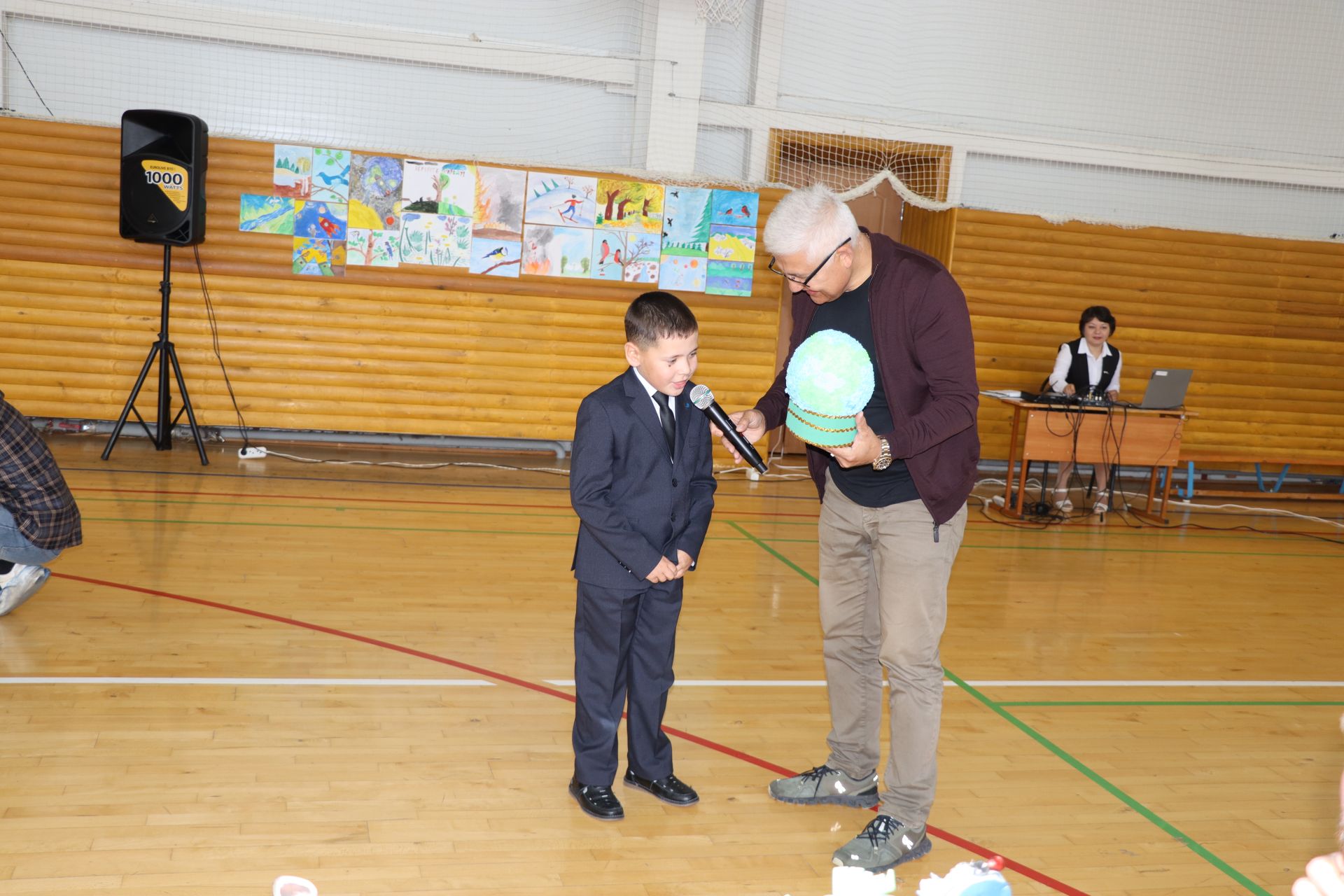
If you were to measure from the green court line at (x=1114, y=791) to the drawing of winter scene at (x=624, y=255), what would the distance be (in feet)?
16.1

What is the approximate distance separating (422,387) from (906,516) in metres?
6.23

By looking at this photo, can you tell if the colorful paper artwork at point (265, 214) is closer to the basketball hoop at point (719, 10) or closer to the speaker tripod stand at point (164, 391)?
the speaker tripod stand at point (164, 391)

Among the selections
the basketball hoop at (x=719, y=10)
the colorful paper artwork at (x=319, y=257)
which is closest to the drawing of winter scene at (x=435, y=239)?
the colorful paper artwork at (x=319, y=257)

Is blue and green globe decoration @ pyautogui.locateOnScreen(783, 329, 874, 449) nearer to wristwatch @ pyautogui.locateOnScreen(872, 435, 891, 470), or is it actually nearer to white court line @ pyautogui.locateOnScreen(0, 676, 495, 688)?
wristwatch @ pyautogui.locateOnScreen(872, 435, 891, 470)

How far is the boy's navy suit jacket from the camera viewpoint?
9.09 feet

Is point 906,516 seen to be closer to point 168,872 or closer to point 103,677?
point 168,872

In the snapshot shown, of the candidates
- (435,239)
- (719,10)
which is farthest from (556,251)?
(719,10)

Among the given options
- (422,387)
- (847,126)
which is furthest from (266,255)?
(847,126)

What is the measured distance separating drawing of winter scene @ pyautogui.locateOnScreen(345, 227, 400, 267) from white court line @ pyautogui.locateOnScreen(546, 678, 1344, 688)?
5081 millimetres

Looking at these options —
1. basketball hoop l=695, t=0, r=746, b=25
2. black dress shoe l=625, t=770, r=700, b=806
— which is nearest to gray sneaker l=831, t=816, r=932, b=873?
black dress shoe l=625, t=770, r=700, b=806

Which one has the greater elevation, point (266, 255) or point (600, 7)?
point (600, 7)

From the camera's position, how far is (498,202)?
8.22 m

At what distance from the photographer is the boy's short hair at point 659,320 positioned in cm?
273

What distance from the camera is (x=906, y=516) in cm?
266
